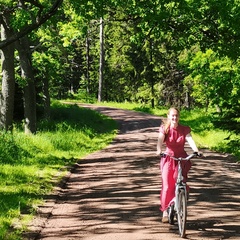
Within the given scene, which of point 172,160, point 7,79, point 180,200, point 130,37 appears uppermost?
point 130,37

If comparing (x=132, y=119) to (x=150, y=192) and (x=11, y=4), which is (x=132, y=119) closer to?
(x=11, y=4)

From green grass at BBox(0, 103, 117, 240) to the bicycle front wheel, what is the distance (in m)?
2.43

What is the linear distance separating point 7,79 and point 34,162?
4.62 m

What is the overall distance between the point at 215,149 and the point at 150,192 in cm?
776

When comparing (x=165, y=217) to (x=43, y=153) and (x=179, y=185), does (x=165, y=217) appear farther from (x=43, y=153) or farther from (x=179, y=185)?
(x=43, y=153)

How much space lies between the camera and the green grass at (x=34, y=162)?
23.5 feet

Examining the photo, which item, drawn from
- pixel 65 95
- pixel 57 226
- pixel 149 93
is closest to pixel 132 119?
pixel 149 93

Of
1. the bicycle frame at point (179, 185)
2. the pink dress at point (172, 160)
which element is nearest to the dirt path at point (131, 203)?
the bicycle frame at point (179, 185)

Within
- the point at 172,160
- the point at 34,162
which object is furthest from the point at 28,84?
the point at 172,160

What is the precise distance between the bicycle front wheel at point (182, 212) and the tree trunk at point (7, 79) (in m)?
10.3

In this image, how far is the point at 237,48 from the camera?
10469 mm

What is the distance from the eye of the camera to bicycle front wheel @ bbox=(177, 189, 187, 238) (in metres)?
5.74

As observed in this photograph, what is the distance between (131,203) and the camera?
7785 mm

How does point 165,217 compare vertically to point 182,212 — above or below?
below
